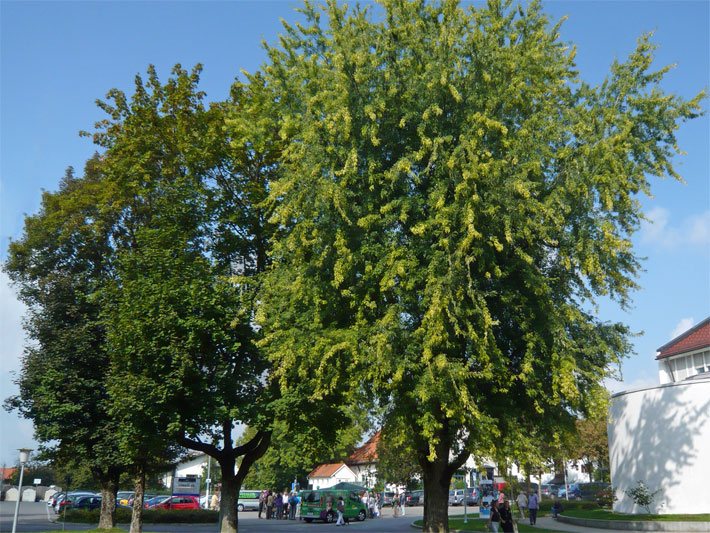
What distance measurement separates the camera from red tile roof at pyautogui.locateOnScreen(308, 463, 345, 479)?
88.7 m

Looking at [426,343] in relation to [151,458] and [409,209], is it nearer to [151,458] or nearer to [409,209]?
[409,209]

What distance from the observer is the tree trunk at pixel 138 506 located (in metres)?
25.5

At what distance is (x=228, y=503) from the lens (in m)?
25.6

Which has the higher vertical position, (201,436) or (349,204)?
(349,204)

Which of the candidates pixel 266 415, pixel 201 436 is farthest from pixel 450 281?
pixel 201 436

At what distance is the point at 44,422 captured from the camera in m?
26.8

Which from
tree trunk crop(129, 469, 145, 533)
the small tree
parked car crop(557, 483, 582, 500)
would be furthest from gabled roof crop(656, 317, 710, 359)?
tree trunk crop(129, 469, 145, 533)

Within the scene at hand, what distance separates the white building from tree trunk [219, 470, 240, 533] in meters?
17.8

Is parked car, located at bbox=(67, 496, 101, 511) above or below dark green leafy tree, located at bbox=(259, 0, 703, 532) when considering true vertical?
below

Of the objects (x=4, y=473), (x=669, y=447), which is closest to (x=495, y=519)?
(x=669, y=447)

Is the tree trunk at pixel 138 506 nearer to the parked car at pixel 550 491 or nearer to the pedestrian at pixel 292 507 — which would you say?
the pedestrian at pixel 292 507

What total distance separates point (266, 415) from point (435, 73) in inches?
485

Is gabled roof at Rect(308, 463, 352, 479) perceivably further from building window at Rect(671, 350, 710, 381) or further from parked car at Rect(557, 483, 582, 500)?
building window at Rect(671, 350, 710, 381)

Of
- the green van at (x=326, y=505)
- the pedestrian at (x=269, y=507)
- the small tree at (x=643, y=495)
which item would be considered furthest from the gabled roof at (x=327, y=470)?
the small tree at (x=643, y=495)
